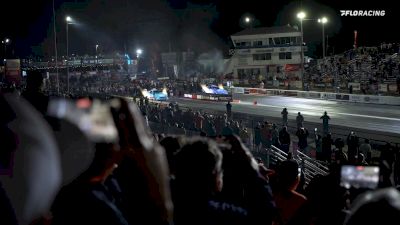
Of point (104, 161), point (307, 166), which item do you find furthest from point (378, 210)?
point (307, 166)

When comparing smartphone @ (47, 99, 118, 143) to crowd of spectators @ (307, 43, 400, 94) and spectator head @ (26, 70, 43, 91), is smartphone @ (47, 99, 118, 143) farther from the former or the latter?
crowd of spectators @ (307, 43, 400, 94)

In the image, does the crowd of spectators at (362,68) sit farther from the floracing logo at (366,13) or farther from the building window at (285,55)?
the floracing logo at (366,13)

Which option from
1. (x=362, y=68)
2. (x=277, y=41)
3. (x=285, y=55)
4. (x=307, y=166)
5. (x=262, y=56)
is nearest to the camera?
(x=307, y=166)

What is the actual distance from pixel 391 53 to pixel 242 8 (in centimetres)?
4774

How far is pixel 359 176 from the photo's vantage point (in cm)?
310

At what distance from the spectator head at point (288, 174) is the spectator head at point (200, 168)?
52.7 inches

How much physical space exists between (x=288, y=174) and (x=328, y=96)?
35.0 meters

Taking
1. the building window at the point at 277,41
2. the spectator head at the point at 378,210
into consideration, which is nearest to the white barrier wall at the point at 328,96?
the building window at the point at 277,41

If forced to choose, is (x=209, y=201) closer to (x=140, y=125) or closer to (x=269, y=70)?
(x=140, y=125)

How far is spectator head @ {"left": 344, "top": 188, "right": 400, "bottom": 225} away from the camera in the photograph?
182cm

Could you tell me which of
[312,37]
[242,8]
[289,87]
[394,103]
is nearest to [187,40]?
[242,8]

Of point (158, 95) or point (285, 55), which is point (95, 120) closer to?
point (158, 95)

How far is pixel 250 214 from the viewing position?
8.99 feet

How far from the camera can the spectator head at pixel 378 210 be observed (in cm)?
182
